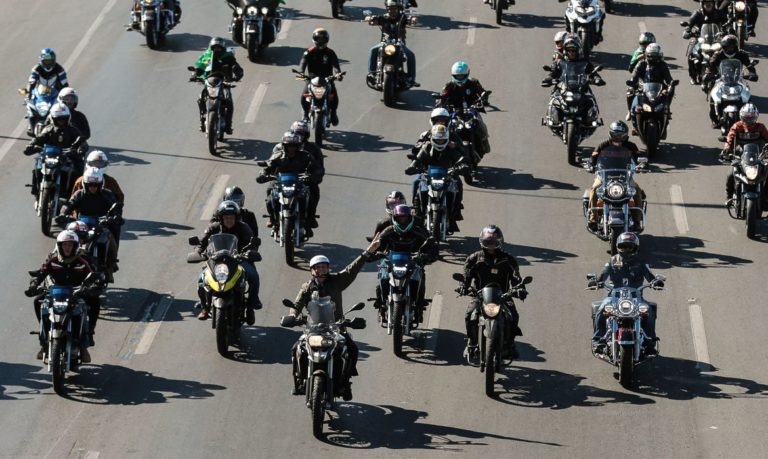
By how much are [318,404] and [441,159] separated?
8.49m

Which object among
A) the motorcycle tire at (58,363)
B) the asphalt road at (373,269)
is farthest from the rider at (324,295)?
the motorcycle tire at (58,363)

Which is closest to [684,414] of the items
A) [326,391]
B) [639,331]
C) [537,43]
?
[639,331]

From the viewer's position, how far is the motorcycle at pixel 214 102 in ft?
117

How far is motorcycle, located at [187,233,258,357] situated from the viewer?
26422 millimetres

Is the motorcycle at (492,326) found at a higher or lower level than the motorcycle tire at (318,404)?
higher

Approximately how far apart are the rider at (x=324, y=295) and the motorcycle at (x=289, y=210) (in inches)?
191

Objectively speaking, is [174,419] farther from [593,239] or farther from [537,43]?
[537,43]

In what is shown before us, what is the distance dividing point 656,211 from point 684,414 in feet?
30.0

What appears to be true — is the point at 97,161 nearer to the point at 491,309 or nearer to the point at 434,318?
the point at 434,318

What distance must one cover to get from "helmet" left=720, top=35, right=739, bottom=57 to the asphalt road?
150 cm

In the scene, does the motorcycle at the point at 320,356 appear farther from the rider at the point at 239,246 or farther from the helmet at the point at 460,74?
the helmet at the point at 460,74

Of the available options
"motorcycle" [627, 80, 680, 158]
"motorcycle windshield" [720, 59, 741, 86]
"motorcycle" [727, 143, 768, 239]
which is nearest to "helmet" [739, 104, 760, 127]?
"motorcycle" [727, 143, 768, 239]

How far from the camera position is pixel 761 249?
31.5 metres

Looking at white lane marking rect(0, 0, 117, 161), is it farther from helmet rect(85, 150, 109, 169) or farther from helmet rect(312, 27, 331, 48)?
helmet rect(85, 150, 109, 169)
